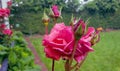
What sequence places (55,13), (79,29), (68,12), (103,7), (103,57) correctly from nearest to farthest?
(79,29)
(55,13)
(103,57)
(68,12)
(103,7)

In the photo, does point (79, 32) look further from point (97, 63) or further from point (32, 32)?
point (32, 32)

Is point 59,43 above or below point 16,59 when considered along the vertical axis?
above

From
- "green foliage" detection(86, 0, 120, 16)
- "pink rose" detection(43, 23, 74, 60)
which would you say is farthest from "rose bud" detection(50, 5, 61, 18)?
A: "green foliage" detection(86, 0, 120, 16)

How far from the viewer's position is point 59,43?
0.61 m

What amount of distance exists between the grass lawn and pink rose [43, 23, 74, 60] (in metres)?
4.21

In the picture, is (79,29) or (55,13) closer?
(79,29)

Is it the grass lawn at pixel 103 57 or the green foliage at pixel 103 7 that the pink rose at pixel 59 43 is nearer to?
the grass lawn at pixel 103 57

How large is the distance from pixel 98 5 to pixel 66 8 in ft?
4.16

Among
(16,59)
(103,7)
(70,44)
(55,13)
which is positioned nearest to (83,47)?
(70,44)

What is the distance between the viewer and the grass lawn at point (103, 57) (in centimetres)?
545

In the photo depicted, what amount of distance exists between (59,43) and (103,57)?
18.9 feet

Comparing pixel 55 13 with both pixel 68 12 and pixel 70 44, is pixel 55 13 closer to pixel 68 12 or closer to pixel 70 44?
pixel 70 44

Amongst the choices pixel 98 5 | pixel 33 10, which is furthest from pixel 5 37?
pixel 98 5

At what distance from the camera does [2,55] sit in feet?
9.46
